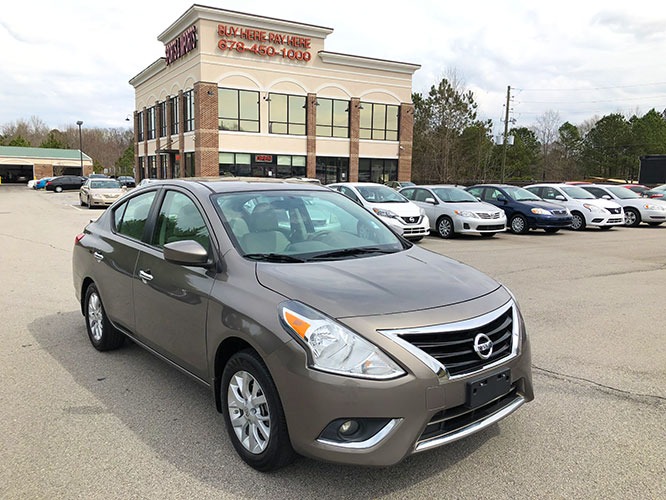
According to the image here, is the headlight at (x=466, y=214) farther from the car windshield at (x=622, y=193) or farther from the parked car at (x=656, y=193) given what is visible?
the parked car at (x=656, y=193)

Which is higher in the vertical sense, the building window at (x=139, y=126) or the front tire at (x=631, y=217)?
the building window at (x=139, y=126)

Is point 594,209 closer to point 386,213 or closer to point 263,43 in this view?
point 386,213

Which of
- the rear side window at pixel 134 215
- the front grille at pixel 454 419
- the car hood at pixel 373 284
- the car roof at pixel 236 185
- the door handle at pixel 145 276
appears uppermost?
the car roof at pixel 236 185

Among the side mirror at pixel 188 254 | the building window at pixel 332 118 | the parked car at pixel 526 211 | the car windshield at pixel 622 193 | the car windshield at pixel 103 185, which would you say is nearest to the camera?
the side mirror at pixel 188 254

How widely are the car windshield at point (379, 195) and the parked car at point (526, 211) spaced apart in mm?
4175

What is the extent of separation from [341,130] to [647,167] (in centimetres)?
2368

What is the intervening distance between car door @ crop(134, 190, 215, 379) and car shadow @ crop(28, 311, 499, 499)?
37cm

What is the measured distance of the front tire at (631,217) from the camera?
773 inches

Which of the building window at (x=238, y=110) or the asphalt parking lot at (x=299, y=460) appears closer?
the asphalt parking lot at (x=299, y=460)

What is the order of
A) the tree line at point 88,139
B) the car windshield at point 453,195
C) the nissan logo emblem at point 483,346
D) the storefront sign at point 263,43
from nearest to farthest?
the nissan logo emblem at point 483,346
the car windshield at point 453,195
the storefront sign at point 263,43
the tree line at point 88,139

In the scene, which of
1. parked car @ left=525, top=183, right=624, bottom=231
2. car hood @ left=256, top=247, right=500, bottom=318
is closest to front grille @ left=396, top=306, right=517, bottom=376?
car hood @ left=256, top=247, right=500, bottom=318

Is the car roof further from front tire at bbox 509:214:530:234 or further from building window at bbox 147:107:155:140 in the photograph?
building window at bbox 147:107:155:140

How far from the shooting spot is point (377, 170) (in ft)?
134

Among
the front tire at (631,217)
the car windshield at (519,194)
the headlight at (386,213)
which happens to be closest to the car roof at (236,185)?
the headlight at (386,213)
